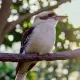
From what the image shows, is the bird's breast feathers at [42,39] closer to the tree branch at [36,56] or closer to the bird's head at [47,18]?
the bird's head at [47,18]

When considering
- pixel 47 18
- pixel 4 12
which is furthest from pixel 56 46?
pixel 47 18

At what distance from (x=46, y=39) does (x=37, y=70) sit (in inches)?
74.6

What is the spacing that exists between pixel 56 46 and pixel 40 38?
4.47 feet

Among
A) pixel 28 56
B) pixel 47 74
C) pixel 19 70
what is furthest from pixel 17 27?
pixel 28 56

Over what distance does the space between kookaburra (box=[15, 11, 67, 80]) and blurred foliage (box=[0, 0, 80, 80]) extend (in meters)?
1.07

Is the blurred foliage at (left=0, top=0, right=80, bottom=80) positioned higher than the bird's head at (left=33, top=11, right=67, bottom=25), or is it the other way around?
the bird's head at (left=33, top=11, right=67, bottom=25)

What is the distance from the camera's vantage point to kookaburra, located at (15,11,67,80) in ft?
9.12

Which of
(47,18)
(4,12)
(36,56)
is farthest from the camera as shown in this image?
(4,12)

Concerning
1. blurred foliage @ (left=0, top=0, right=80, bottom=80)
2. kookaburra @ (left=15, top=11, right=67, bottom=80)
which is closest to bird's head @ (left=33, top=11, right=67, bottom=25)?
kookaburra @ (left=15, top=11, right=67, bottom=80)

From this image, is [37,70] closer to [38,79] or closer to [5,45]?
[38,79]

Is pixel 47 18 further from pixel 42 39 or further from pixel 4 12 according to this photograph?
pixel 4 12

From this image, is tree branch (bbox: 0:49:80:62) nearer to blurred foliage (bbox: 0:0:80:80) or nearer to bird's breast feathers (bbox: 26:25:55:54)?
bird's breast feathers (bbox: 26:25:55:54)

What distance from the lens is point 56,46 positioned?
4.12 m

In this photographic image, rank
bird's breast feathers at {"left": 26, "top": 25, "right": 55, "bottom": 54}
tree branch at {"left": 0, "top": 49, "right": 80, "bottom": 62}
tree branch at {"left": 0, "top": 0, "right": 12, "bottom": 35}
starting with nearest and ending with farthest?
1. tree branch at {"left": 0, "top": 49, "right": 80, "bottom": 62}
2. bird's breast feathers at {"left": 26, "top": 25, "right": 55, "bottom": 54}
3. tree branch at {"left": 0, "top": 0, "right": 12, "bottom": 35}
